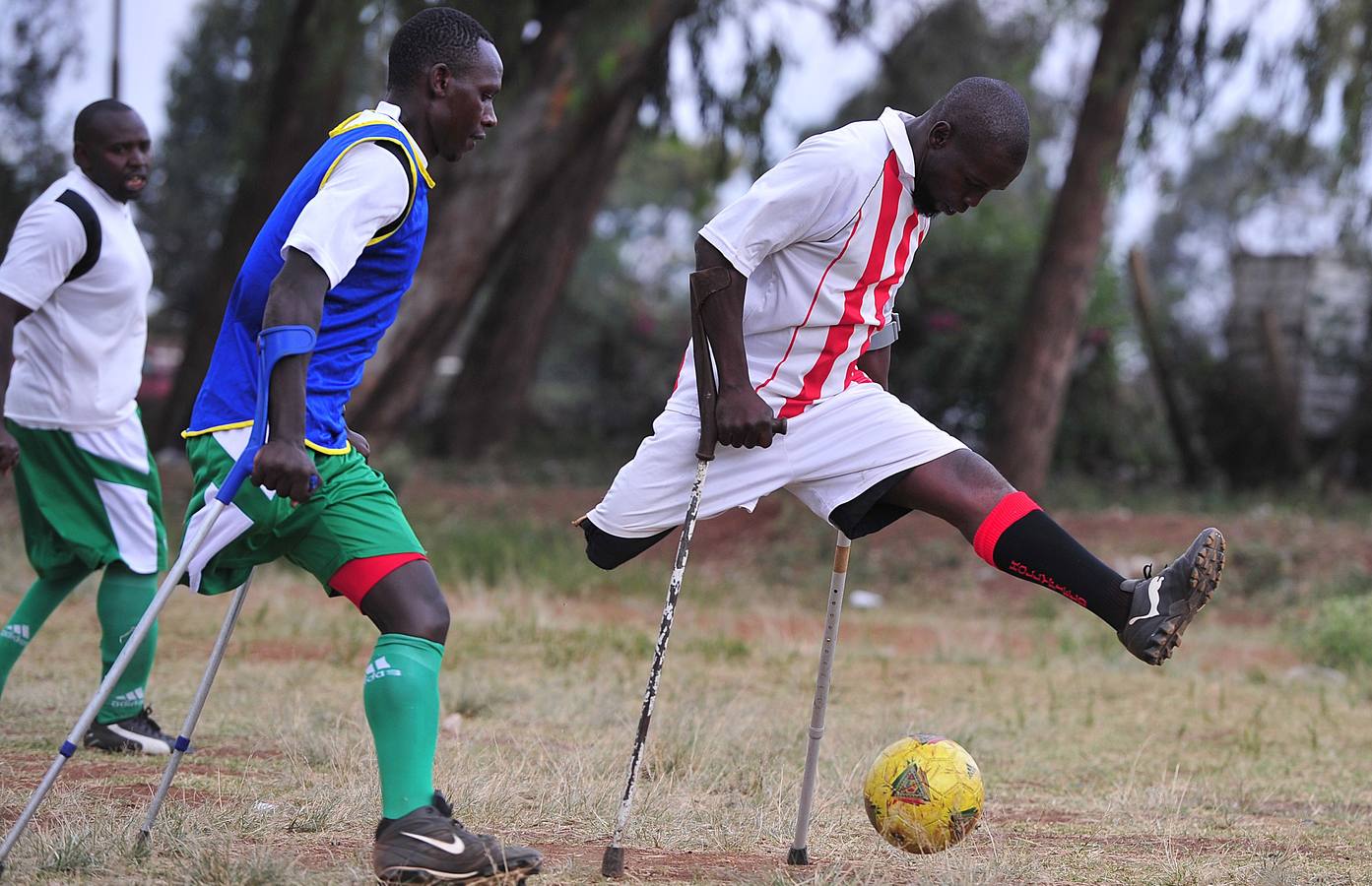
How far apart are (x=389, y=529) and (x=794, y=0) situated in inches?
490

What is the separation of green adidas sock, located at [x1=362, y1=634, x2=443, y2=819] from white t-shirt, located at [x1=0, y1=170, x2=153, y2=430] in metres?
2.40

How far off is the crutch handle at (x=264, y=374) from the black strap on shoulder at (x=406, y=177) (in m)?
0.36

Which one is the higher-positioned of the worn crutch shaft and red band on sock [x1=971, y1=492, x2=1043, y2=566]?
red band on sock [x1=971, y1=492, x2=1043, y2=566]

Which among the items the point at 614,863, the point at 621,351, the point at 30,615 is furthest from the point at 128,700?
the point at 621,351

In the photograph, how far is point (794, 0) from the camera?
1527cm

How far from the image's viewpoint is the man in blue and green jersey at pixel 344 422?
140 inches

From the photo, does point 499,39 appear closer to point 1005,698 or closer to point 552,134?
point 552,134

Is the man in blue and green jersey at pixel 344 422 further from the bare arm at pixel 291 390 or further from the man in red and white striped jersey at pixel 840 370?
the man in red and white striped jersey at pixel 840 370

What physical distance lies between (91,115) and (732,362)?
2.92 m

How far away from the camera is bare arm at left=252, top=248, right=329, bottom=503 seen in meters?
3.50

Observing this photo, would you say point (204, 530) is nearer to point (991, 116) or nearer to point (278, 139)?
point (991, 116)

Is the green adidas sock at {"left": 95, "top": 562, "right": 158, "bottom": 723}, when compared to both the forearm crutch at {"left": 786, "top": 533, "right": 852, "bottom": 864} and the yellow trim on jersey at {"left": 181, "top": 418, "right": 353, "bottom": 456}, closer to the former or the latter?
the yellow trim on jersey at {"left": 181, "top": 418, "right": 353, "bottom": 456}

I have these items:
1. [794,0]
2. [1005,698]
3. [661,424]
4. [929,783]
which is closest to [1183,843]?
[929,783]

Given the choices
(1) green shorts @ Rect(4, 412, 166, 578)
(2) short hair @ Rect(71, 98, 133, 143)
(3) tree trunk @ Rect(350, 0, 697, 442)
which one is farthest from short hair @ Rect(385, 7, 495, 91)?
(3) tree trunk @ Rect(350, 0, 697, 442)
